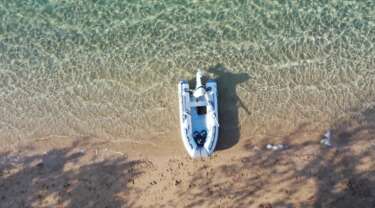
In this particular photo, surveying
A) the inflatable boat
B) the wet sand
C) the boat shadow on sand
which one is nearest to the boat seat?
the inflatable boat

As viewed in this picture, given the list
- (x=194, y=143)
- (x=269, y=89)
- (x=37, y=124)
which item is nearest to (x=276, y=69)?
(x=269, y=89)

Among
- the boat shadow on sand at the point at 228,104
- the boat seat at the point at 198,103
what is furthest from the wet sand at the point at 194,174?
the boat seat at the point at 198,103

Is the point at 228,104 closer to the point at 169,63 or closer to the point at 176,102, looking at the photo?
the point at 176,102

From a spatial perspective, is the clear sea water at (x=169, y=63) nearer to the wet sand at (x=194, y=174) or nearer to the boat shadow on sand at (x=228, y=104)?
the boat shadow on sand at (x=228, y=104)

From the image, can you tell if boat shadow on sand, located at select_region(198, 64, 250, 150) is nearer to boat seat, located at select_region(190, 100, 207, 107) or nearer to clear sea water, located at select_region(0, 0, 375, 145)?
clear sea water, located at select_region(0, 0, 375, 145)

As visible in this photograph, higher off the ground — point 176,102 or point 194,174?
point 176,102

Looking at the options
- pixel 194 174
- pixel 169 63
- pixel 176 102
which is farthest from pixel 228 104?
pixel 194 174

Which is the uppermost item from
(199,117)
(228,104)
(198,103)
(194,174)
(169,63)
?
(169,63)
